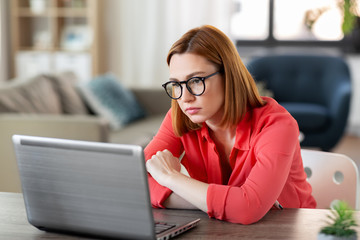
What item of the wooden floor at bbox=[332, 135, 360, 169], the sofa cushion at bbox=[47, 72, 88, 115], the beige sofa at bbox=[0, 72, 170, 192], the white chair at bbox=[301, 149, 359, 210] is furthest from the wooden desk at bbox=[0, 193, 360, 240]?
the wooden floor at bbox=[332, 135, 360, 169]

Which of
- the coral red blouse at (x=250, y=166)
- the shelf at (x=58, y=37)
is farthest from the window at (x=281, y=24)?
the coral red blouse at (x=250, y=166)

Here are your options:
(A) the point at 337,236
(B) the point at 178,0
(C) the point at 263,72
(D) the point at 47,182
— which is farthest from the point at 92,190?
(B) the point at 178,0

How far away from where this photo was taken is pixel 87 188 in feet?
3.03

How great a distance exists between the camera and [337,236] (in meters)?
0.81

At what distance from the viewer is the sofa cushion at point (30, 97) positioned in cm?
306

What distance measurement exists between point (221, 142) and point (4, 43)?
4966 mm

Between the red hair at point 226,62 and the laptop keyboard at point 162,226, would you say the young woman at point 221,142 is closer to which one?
the red hair at point 226,62

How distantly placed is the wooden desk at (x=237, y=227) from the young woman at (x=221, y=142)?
27 millimetres

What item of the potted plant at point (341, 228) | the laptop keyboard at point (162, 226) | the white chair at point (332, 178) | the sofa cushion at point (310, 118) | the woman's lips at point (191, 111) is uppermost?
the woman's lips at point (191, 111)

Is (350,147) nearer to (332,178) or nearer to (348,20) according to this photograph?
(348,20)

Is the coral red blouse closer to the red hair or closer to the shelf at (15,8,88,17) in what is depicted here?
the red hair

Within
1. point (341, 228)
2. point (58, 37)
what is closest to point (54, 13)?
point (58, 37)

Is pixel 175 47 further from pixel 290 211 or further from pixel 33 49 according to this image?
pixel 33 49

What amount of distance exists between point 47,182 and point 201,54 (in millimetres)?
489
